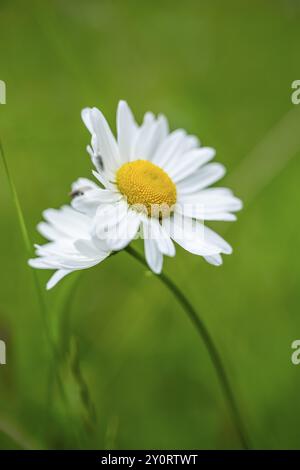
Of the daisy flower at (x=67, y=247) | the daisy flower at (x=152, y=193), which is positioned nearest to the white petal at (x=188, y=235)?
the daisy flower at (x=152, y=193)

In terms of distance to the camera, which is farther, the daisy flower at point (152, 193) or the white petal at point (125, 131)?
the white petal at point (125, 131)

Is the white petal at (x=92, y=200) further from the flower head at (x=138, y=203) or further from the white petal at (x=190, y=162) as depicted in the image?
the white petal at (x=190, y=162)

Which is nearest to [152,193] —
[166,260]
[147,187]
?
[147,187]

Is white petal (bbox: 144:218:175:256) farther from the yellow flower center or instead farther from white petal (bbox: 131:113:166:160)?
white petal (bbox: 131:113:166:160)

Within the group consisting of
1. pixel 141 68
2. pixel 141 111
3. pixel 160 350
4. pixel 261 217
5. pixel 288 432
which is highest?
pixel 141 68
